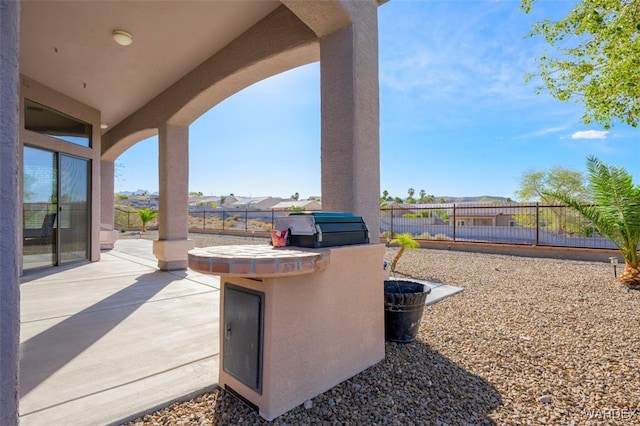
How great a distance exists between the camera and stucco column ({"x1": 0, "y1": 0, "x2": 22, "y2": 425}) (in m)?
0.92

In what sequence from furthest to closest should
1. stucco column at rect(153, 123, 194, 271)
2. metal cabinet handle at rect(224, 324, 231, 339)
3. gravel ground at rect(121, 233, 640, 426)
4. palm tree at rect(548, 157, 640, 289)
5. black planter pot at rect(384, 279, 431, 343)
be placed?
stucco column at rect(153, 123, 194, 271), palm tree at rect(548, 157, 640, 289), black planter pot at rect(384, 279, 431, 343), metal cabinet handle at rect(224, 324, 231, 339), gravel ground at rect(121, 233, 640, 426)

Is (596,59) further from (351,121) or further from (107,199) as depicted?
(107,199)

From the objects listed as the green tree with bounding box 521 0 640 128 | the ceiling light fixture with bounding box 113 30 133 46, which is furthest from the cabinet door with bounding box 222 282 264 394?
the green tree with bounding box 521 0 640 128

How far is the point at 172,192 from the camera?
6062mm

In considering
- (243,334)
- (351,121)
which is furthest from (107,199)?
(243,334)

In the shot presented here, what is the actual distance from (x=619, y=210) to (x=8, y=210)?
757cm

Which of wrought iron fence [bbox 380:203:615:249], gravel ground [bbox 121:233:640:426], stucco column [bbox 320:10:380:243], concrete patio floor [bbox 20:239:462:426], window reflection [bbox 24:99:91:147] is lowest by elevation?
gravel ground [bbox 121:233:640:426]

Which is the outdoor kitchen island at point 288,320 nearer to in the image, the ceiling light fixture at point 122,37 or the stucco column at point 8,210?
the stucco column at point 8,210

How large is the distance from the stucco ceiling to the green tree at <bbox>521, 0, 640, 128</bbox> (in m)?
5.63

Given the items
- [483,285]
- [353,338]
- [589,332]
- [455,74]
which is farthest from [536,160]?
[353,338]

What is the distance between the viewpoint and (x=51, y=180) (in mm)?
6062

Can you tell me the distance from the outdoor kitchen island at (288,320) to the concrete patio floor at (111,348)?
0.50 meters

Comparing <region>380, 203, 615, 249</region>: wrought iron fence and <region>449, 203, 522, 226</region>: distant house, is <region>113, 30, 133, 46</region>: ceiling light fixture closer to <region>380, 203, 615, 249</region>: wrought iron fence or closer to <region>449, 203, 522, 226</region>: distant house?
<region>380, 203, 615, 249</region>: wrought iron fence

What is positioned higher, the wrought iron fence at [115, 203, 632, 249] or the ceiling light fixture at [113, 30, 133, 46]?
the ceiling light fixture at [113, 30, 133, 46]
